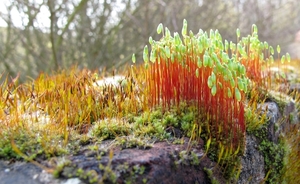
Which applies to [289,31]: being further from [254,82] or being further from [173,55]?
[173,55]

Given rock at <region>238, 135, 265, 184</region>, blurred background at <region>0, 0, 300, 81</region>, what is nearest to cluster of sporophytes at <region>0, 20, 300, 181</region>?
rock at <region>238, 135, 265, 184</region>

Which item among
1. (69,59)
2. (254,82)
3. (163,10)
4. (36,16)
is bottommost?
(254,82)

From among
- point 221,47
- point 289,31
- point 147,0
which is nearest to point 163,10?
point 147,0

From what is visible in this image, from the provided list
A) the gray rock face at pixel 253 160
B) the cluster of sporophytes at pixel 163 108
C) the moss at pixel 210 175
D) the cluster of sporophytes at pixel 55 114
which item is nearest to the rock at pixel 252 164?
the gray rock face at pixel 253 160

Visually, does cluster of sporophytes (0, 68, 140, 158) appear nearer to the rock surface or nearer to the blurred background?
the rock surface

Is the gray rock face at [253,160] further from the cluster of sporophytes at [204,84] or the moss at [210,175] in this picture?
the moss at [210,175]
